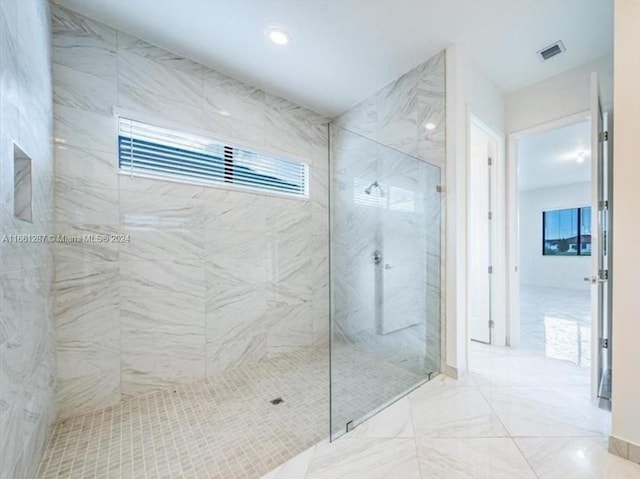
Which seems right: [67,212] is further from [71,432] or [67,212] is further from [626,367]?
[626,367]

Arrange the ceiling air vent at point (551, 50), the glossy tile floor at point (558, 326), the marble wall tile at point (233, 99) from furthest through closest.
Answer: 1. the glossy tile floor at point (558, 326)
2. the marble wall tile at point (233, 99)
3. the ceiling air vent at point (551, 50)

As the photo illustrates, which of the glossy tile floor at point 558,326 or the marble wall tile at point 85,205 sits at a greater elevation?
the marble wall tile at point 85,205

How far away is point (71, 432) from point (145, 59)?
265 centimetres

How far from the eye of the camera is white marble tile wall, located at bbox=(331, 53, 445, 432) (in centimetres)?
253

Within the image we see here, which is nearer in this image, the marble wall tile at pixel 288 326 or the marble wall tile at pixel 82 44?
the marble wall tile at pixel 82 44

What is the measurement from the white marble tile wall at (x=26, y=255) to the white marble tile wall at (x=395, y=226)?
6.19 ft

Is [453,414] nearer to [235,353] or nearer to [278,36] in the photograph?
[235,353]

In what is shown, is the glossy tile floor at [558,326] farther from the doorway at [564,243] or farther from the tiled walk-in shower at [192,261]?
the tiled walk-in shower at [192,261]

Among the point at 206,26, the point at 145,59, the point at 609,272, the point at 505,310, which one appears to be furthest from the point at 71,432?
the point at 505,310

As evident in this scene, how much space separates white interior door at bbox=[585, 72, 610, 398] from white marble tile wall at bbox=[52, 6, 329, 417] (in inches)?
96.9

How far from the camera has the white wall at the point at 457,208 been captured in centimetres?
236

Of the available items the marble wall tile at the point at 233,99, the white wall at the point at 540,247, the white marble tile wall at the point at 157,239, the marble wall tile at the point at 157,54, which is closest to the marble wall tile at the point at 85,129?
the white marble tile wall at the point at 157,239

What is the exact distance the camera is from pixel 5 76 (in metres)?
1.10

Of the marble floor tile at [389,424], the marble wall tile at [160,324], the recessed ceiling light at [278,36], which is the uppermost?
the recessed ceiling light at [278,36]
